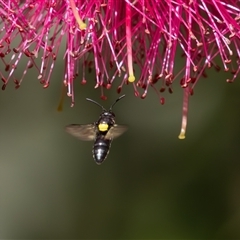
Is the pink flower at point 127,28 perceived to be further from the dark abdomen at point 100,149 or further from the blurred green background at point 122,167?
the blurred green background at point 122,167

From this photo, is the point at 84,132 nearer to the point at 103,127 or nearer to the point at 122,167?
the point at 103,127

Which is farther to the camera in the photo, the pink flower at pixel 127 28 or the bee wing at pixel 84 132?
the bee wing at pixel 84 132

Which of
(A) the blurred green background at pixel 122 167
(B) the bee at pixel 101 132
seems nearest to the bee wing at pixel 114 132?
(B) the bee at pixel 101 132

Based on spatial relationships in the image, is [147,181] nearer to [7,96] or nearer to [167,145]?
[167,145]

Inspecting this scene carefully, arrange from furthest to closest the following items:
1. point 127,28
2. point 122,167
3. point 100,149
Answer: point 122,167
point 100,149
point 127,28

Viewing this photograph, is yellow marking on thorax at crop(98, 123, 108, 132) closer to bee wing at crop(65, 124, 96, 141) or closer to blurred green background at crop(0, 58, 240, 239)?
bee wing at crop(65, 124, 96, 141)

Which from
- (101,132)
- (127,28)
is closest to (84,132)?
(101,132)
